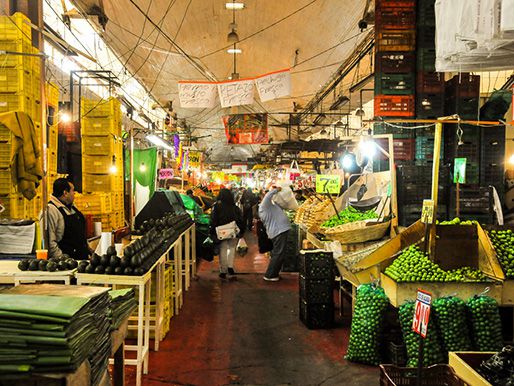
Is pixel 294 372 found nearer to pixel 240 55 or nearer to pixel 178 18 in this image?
pixel 178 18

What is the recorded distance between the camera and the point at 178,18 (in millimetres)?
11016

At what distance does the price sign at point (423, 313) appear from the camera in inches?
110

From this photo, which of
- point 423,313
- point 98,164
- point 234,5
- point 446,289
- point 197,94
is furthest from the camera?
point 98,164

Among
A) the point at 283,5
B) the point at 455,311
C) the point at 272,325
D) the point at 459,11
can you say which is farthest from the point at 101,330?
the point at 283,5

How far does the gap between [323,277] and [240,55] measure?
951cm

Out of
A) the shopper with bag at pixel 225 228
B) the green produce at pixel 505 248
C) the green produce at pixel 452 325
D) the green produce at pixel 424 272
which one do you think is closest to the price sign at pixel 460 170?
the green produce at pixel 505 248

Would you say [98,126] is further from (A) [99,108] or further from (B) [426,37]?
(B) [426,37]

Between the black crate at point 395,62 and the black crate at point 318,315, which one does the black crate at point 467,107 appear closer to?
the black crate at point 395,62

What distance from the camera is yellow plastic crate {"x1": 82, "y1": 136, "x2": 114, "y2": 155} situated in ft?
41.2

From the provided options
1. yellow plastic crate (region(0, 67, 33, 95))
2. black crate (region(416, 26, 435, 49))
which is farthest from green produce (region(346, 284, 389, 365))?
yellow plastic crate (region(0, 67, 33, 95))

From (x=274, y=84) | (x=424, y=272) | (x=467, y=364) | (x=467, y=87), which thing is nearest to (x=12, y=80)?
(x=274, y=84)

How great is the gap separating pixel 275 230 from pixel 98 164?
6276 millimetres

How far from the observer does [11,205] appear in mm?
7137

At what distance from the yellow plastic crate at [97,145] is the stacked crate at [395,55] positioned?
7979 mm
